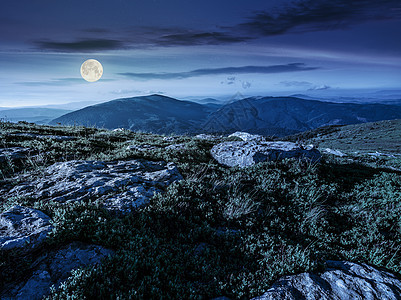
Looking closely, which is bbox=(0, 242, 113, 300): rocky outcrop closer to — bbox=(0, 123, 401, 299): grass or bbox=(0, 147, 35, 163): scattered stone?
bbox=(0, 123, 401, 299): grass

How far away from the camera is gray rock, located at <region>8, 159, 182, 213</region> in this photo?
617 centimetres

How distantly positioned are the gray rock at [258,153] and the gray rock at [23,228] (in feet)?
29.6

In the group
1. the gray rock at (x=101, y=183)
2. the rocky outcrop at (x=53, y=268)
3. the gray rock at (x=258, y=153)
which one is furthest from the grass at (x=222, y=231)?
the gray rock at (x=258, y=153)

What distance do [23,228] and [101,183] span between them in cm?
268

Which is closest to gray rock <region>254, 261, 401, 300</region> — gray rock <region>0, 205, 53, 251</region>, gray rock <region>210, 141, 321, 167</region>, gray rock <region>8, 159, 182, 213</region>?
gray rock <region>8, 159, 182, 213</region>

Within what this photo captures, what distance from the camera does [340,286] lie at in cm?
431

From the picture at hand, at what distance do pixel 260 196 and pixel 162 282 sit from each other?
5227mm

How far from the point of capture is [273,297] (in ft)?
13.1

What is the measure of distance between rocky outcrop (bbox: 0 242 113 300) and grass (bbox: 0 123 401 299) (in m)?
0.17

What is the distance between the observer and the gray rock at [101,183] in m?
6.17

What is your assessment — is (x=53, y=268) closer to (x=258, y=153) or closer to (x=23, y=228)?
(x=23, y=228)

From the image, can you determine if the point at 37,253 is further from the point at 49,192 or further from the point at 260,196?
the point at 260,196

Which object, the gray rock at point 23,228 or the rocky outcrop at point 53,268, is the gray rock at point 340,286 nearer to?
the rocky outcrop at point 53,268

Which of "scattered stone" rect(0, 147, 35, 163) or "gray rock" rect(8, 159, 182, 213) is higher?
"scattered stone" rect(0, 147, 35, 163)
